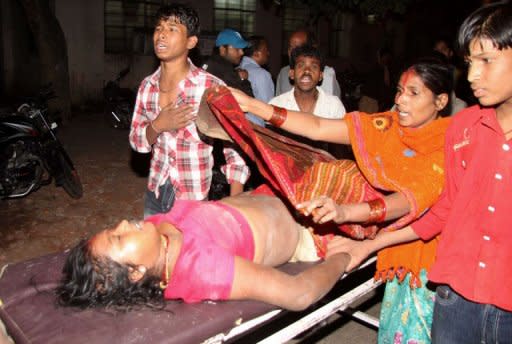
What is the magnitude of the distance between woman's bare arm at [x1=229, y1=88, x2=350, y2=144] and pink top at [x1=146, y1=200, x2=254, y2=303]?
0.49 m

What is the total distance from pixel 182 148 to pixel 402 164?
122cm

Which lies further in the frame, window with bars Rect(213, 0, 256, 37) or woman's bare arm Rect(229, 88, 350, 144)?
window with bars Rect(213, 0, 256, 37)

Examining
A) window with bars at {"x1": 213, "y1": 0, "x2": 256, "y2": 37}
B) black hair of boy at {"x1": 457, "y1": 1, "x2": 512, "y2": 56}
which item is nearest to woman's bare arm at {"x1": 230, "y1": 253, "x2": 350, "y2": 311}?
black hair of boy at {"x1": 457, "y1": 1, "x2": 512, "y2": 56}

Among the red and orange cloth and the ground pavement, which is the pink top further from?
the ground pavement

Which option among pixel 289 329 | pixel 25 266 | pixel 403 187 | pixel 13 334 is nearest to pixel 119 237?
pixel 13 334

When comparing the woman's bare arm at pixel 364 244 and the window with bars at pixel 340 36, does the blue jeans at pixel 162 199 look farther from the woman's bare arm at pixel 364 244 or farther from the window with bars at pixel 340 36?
the window with bars at pixel 340 36

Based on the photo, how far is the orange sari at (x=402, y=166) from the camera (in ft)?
6.31

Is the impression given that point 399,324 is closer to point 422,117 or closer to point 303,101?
point 422,117

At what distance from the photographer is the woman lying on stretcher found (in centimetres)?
178

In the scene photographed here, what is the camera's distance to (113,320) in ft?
5.80

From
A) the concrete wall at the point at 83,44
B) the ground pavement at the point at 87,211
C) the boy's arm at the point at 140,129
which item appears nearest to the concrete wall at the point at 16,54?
the concrete wall at the point at 83,44

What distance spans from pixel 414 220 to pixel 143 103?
167 cm

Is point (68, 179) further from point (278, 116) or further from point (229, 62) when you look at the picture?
point (278, 116)

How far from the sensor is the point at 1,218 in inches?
197
